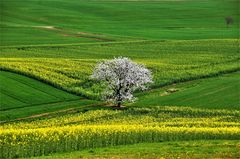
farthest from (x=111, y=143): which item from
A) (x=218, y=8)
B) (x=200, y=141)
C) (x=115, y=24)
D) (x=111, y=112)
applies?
(x=218, y=8)

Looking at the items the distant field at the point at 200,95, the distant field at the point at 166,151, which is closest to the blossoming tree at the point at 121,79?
the distant field at the point at 200,95

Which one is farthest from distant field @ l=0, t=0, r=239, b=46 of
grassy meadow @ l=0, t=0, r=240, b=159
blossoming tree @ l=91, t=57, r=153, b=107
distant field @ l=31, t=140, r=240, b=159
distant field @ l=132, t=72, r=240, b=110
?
distant field @ l=31, t=140, r=240, b=159

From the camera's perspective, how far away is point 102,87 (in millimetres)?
81125

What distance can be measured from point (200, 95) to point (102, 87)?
1421cm

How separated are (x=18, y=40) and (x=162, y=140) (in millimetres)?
83296

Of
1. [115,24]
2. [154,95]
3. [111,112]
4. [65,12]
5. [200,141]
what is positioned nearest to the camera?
[200,141]

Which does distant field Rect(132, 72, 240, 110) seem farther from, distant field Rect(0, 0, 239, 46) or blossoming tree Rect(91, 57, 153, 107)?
distant field Rect(0, 0, 239, 46)

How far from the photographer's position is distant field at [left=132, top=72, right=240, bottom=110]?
70.2m

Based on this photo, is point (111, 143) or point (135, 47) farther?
point (135, 47)

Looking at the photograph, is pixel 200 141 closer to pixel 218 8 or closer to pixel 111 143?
pixel 111 143

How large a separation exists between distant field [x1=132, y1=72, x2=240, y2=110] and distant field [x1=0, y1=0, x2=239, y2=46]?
51365 mm

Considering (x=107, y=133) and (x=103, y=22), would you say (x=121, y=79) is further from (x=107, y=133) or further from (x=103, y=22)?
(x=103, y=22)

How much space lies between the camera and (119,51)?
377 ft

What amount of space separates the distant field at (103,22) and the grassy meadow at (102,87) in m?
0.29
